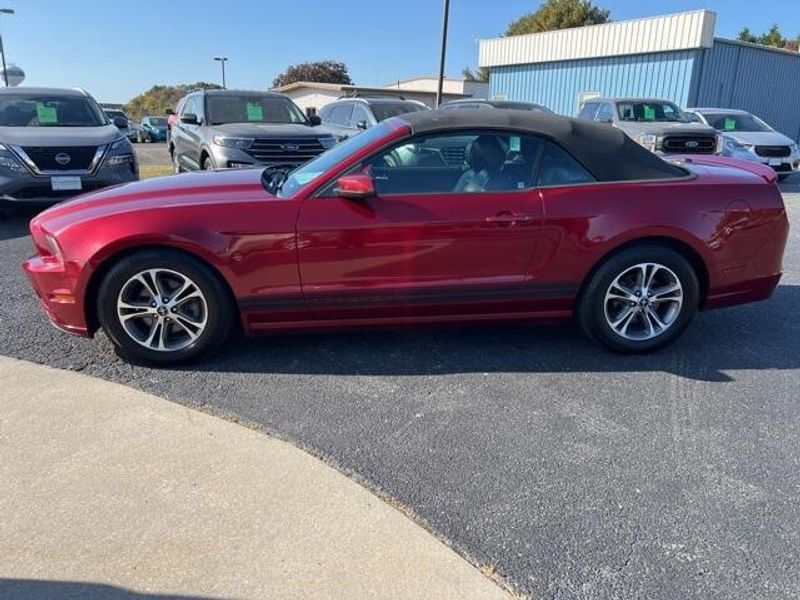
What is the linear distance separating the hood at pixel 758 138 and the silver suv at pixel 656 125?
1201 mm

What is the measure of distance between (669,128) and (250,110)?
8236mm

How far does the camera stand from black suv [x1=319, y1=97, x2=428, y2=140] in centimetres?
1123

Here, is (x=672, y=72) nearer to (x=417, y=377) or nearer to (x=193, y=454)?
(x=417, y=377)

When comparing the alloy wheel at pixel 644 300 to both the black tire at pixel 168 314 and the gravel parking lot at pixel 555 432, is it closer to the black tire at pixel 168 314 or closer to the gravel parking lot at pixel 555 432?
the gravel parking lot at pixel 555 432

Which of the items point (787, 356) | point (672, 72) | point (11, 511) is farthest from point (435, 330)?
point (672, 72)

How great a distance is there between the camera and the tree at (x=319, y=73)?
2926 inches

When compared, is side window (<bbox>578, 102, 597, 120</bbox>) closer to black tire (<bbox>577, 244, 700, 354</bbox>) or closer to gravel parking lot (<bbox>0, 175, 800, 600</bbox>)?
gravel parking lot (<bbox>0, 175, 800, 600</bbox>)

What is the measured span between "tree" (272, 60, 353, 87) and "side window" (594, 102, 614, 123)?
64252 mm

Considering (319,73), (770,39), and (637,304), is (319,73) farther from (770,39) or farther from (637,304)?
(637,304)

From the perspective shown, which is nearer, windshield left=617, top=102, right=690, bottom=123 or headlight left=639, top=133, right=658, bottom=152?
headlight left=639, top=133, right=658, bottom=152

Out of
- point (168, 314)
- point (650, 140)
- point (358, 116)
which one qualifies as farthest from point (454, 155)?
point (650, 140)

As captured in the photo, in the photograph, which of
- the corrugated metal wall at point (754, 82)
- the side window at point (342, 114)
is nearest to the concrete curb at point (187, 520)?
the side window at point (342, 114)

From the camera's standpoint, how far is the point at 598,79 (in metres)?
22.8

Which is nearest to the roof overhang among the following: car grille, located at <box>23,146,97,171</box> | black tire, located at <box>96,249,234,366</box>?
car grille, located at <box>23,146,97,171</box>
